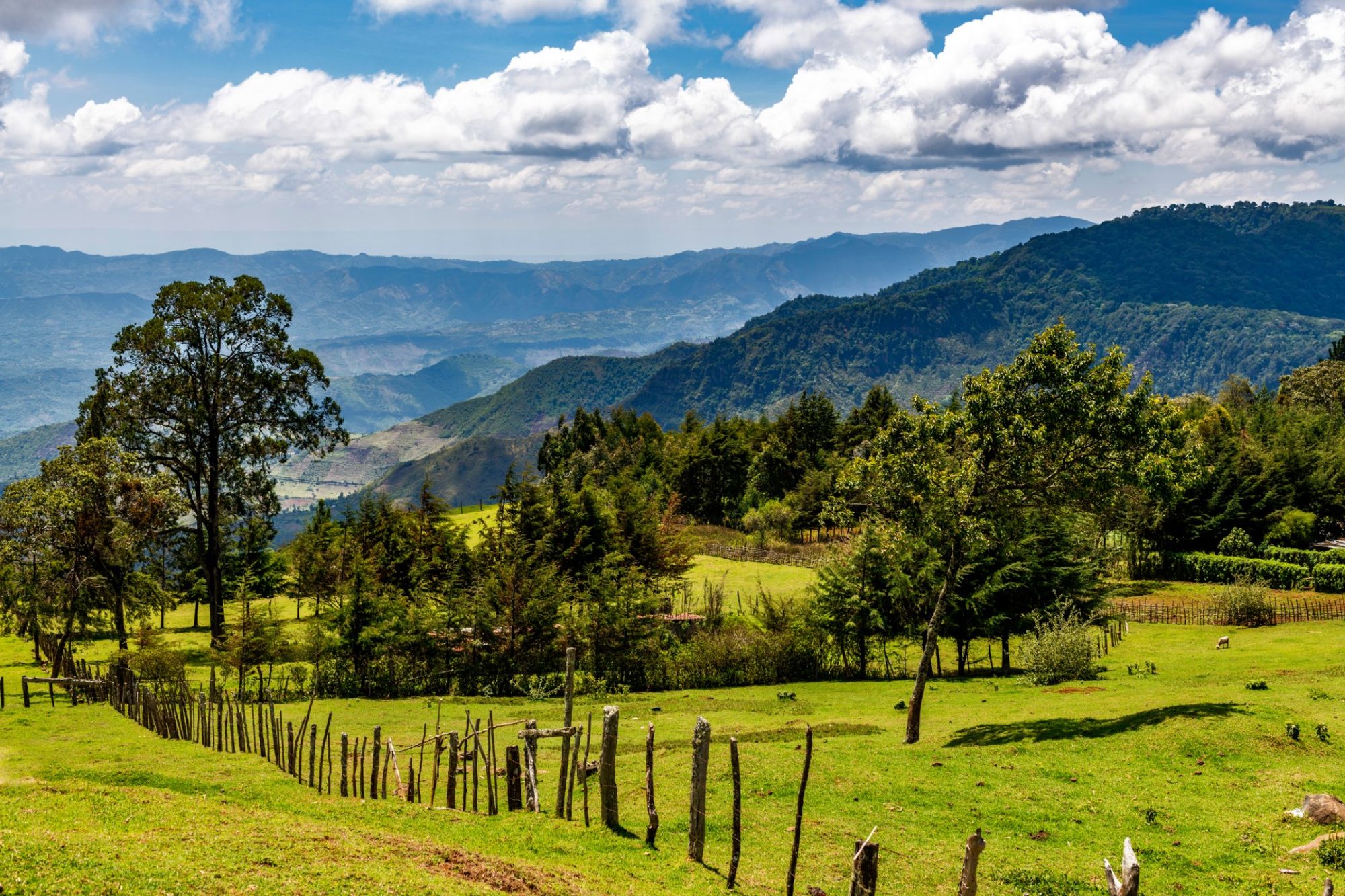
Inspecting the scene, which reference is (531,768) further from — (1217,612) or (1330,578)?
(1330,578)

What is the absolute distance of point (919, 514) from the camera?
2427 cm

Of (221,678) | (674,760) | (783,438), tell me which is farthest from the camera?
(783,438)

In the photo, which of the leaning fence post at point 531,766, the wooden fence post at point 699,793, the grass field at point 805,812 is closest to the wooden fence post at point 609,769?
the grass field at point 805,812

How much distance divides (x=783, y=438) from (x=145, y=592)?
67.9 metres

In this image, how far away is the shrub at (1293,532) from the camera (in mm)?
61844

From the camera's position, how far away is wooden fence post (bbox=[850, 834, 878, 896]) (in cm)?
1053

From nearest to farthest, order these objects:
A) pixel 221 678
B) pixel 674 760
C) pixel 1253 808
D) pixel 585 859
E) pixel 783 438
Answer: pixel 585 859 < pixel 1253 808 < pixel 674 760 < pixel 221 678 < pixel 783 438

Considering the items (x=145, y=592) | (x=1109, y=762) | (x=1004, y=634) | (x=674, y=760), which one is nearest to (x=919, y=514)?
(x=1109, y=762)

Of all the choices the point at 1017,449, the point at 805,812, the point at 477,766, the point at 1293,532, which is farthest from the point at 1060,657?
the point at 1293,532

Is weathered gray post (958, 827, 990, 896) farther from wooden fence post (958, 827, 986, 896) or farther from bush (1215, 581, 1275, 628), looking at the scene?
bush (1215, 581, 1275, 628)

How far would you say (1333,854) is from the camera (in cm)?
1351

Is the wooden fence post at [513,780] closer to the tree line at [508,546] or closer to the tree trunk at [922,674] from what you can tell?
the tree trunk at [922,674]

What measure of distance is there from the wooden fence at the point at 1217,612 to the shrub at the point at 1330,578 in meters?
2.69

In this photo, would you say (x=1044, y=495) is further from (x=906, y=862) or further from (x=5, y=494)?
(x=5, y=494)
